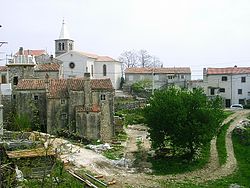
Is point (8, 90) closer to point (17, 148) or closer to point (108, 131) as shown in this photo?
point (108, 131)

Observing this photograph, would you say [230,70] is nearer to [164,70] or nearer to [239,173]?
[164,70]

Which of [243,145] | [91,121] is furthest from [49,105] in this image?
[243,145]

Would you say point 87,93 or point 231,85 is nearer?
point 87,93

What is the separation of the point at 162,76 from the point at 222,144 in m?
36.0

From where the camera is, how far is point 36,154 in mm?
26953

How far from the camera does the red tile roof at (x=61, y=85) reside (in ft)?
145

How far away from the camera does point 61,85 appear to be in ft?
148

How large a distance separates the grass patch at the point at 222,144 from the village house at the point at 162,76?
88.4 ft

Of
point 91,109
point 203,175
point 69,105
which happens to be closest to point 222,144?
point 203,175

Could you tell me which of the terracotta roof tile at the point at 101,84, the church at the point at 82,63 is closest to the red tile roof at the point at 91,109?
the terracotta roof tile at the point at 101,84

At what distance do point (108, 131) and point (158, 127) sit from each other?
29.3 ft

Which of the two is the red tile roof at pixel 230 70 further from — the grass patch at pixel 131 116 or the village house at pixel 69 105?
the village house at pixel 69 105

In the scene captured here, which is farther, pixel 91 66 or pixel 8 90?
pixel 91 66

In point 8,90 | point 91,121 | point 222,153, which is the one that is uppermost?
point 8,90
